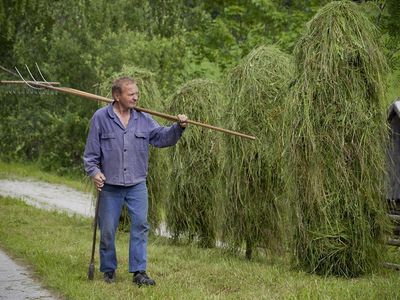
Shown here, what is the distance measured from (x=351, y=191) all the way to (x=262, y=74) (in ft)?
7.70

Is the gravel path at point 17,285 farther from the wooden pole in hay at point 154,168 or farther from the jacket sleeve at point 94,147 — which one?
the wooden pole in hay at point 154,168

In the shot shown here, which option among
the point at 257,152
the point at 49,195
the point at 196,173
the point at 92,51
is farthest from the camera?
the point at 92,51

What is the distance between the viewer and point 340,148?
790cm

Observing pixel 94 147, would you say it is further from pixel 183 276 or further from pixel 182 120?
pixel 183 276

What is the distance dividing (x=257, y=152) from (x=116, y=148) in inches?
105

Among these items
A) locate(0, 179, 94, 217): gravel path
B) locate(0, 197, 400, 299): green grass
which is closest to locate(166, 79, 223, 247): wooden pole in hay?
locate(0, 197, 400, 299): green grass

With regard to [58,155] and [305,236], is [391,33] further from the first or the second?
[58,155]

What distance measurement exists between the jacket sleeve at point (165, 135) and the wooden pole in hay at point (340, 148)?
4.39 ft

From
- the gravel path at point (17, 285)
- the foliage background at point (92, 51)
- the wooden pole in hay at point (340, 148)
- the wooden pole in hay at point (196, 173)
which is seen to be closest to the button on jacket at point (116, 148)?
the gravel path at point (17, 285)

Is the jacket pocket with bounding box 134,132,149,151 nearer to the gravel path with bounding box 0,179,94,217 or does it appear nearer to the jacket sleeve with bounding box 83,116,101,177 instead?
the jacket sleeve with bounding box 83,116,101,177

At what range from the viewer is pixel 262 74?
377 inches

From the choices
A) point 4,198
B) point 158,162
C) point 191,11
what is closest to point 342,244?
point 158,162

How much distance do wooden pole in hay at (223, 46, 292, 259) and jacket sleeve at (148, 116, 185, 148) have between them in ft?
7.11

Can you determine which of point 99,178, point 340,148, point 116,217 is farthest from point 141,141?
point 340,148
